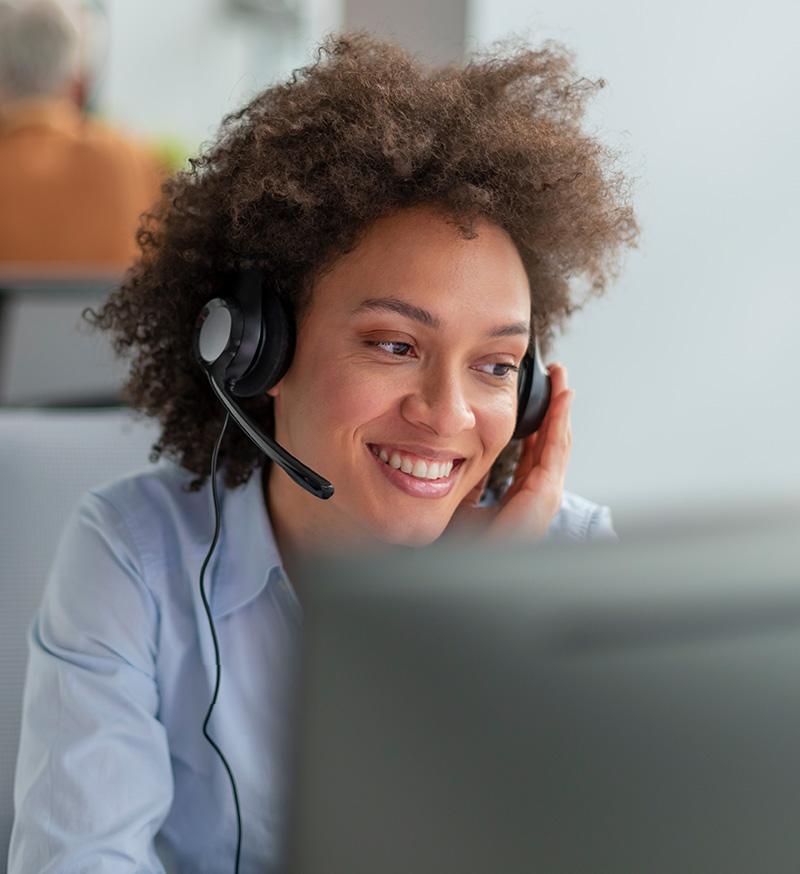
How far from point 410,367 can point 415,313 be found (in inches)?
2.0

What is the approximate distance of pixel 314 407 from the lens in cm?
118

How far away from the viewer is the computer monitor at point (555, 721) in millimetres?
387

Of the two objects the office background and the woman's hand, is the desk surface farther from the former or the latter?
the woman's hand

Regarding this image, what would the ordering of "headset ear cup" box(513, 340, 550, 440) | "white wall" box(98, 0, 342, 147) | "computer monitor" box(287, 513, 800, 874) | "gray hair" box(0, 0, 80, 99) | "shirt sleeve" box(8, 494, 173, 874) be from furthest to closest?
1. "white wall" box(98, 0, 342, 147)
2. "gray hair" box(0, 0, 80, 99)
3. "headset ear cup" box(513, 340, 550, 440)
4. "shirt sleeve" box(8, 494, 173, 874)
5. "computer monitor" box(287, 513, 800, 874)

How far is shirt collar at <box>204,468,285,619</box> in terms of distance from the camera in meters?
1.20

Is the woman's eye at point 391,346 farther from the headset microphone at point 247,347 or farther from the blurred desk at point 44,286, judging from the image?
the blurred desk at point 44,286

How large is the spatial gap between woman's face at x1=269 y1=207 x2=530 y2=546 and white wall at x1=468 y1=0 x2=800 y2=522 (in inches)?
39.7

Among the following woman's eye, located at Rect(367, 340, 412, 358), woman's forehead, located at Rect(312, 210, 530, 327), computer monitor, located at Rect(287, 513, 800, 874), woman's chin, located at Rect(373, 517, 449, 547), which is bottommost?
woman's chin, located at Rect(373, 517, 449, 547)

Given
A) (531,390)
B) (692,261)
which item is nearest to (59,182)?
(692,261)

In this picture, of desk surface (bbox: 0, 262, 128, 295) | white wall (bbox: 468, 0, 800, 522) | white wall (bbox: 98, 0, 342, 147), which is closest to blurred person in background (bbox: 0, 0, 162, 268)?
desk surface (bbox: 0, 262, 128, 295)

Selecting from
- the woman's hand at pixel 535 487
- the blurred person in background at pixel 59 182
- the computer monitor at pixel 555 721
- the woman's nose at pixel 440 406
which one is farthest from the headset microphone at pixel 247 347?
the blurred person in background at pixel 59 182

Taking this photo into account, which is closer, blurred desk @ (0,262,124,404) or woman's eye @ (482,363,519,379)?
woman's eye @ (482,363,519,379)

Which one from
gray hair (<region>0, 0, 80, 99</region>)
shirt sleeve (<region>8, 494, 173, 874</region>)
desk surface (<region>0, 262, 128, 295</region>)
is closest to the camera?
shirt sleeve (<region>8, 494, 173, 874</region>)

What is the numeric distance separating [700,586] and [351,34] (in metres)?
1.06
